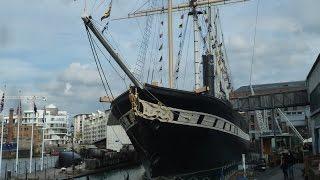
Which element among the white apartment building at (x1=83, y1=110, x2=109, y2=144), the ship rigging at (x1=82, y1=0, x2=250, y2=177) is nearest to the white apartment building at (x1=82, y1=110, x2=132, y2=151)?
the white apartment building at (x1=83, y1=110, x2=109, y2=144)

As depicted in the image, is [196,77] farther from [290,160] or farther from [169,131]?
[290,160]

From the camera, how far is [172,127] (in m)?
24.4

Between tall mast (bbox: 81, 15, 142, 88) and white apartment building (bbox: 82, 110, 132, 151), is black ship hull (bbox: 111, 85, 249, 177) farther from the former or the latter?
white apartment building (bbox: 82, 110, 132, 151)

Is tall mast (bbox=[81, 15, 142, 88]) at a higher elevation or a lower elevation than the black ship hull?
higher

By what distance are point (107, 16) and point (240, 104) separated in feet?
125

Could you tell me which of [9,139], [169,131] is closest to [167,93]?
[169,131]

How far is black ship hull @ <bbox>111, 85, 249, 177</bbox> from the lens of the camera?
23.9 m

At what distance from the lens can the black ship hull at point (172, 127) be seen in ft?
78.5

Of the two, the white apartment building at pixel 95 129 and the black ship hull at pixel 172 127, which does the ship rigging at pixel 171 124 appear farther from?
the white apartment building at pixel 95 129

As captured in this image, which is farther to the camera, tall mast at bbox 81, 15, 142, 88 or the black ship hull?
the black ship hull

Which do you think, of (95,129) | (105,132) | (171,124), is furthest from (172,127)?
(95,129)

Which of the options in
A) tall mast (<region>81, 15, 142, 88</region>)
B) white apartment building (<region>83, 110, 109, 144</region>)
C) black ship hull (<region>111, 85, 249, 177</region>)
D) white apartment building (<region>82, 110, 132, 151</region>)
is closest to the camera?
tall mast (<region>81, 15, 142, 88</region>)

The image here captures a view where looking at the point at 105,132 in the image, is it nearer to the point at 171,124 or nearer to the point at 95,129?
the point at 95,129

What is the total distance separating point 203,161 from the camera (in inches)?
1051
